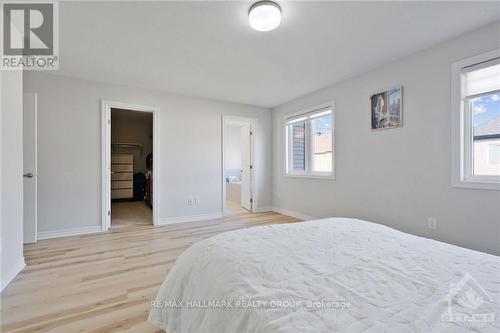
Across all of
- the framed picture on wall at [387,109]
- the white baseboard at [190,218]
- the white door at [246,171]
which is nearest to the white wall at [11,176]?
the white baseboard at [190,218]

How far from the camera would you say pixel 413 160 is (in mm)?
2670

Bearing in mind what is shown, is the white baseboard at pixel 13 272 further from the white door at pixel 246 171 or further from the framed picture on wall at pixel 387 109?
the framed picture on wall at pixel 387 109

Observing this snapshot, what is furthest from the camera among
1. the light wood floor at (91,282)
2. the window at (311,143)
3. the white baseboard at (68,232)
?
the window at (311,143)

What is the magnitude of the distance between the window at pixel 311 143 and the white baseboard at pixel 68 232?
11.8 ft

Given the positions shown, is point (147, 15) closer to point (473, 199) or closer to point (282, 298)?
point (282, 298)

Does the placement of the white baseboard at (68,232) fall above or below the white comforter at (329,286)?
below

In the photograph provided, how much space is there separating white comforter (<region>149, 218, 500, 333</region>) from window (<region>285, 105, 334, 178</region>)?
2639 millimetres

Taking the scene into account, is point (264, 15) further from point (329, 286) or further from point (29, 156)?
point (29, 156)

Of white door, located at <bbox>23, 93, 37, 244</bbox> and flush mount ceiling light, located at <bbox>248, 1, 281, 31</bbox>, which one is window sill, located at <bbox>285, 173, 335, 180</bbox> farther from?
white door, located at <bbox>23, 93, 37, 244</bbox>

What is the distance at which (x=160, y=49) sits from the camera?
8.37 ft

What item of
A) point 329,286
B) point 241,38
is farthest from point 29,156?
point 329,286

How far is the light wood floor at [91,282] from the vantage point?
1526 mm

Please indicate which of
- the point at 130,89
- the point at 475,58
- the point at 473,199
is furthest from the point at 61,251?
the point at 475,58

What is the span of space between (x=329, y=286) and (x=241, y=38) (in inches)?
93.0
